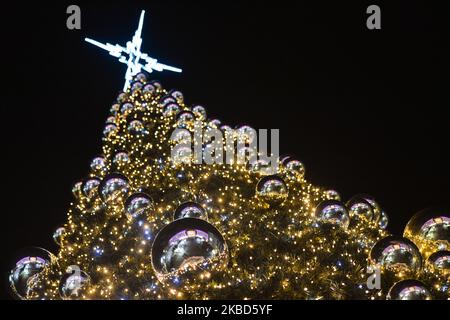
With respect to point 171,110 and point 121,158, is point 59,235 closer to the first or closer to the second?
point 121,158

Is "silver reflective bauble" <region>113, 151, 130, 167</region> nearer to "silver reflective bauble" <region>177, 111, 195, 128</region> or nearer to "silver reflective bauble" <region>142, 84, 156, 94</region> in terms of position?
"silver reflective bauble" <region>177, 111, 195, 128</region>

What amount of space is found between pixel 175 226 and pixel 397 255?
1.13 metres

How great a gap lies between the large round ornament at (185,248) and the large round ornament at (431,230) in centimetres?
117

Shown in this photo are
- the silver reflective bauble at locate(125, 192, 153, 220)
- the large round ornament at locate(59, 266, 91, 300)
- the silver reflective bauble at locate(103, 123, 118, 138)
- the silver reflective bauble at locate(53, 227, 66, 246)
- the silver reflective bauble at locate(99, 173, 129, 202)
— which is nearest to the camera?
the large round ornament at locate(59, 266, 91, 300)

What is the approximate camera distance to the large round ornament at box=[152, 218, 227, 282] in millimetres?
1613

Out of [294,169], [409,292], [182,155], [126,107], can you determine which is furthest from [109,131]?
[409,292]

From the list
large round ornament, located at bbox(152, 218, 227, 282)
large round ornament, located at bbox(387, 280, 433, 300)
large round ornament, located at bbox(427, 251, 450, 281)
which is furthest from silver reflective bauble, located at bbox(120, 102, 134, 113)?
large round ornament, located at bbox(387, 280, 433, 300)

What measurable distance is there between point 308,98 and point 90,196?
5.21m

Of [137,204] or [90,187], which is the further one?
[90,187]

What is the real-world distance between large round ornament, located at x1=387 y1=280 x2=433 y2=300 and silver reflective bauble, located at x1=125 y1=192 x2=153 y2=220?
1821mm

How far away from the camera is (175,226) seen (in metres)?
1.67

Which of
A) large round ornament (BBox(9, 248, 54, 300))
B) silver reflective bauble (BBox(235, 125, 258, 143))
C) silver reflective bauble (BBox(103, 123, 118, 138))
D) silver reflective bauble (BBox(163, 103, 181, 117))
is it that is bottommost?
large round ornament (BBox(9, 248, 54, 300))
